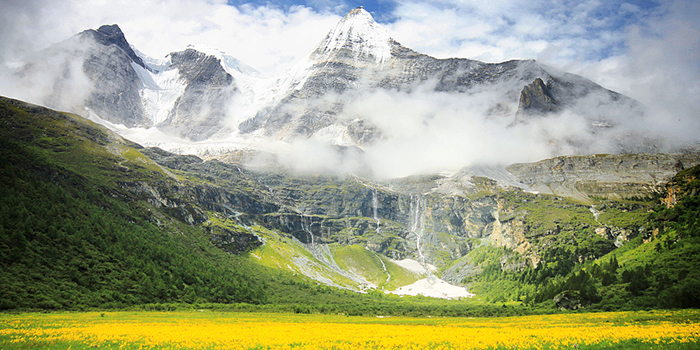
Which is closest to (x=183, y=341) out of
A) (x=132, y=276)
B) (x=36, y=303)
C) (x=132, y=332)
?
(x=132, y=332)

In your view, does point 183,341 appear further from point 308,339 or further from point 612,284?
point 612,284

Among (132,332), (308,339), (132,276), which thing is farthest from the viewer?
(132,276)

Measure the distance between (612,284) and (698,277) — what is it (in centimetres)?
3834

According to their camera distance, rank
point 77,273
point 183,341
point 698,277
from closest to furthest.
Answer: point 183,341 → point 698,277 → point 77,273

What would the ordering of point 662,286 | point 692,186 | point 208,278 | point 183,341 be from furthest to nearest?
point 208,278 < point 692,186 < point 662,286 < point 183,341

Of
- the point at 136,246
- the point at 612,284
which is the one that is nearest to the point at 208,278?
the point at 136,246

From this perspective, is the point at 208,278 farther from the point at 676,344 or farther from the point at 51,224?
the point at 676,344

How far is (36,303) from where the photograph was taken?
9219cm

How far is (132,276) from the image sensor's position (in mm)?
143125

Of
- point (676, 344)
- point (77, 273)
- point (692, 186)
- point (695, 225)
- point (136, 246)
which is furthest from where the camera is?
point (136, 246)

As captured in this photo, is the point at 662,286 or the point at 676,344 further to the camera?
the point at 662,286

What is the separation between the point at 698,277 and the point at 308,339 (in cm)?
10232

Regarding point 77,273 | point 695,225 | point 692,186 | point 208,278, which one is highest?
point 692,186

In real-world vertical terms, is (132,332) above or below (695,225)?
below
